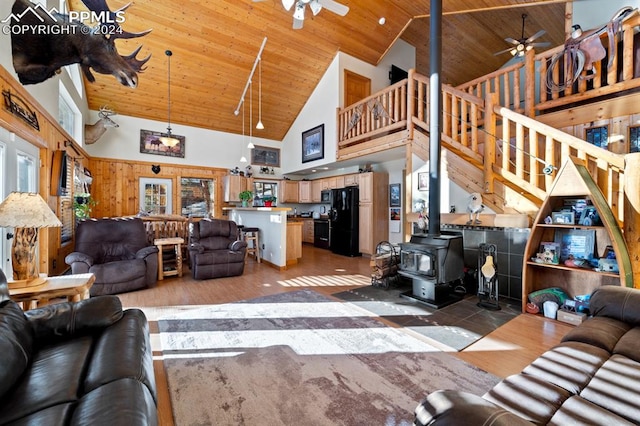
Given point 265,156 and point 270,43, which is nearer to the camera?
point 270,43

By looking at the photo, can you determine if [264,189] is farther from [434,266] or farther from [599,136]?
[599,136]

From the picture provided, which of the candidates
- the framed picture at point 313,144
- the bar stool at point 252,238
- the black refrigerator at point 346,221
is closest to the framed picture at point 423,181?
the black refrigerator at point 346,221

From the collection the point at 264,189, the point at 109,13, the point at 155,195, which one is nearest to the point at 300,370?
the point at 109,13

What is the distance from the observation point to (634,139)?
3.31 m

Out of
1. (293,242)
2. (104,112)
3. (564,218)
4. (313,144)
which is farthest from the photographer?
(313,144)

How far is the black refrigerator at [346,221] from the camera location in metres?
6.85

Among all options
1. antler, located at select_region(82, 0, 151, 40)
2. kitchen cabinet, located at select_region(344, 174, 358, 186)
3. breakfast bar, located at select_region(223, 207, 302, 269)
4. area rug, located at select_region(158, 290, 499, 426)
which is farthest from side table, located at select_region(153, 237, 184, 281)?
kitchen cabinet, located at select_region(344, 174, 358, 186)

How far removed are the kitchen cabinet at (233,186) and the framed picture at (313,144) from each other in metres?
1.96

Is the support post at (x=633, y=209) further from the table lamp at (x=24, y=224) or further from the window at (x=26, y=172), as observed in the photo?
the window at (x=26, y=172)

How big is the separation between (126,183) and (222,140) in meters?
2.76

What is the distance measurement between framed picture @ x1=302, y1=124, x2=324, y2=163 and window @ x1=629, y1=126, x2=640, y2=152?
17.5ft

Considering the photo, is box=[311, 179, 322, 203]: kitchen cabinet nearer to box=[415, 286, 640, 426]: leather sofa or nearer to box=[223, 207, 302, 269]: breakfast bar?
box=[223, 207, 302, 269]: breakfast bar

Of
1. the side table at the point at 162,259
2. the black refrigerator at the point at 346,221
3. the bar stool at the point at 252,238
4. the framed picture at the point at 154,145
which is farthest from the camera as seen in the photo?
the framed picture at the point at 154,145

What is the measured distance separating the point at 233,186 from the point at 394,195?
181 inches
